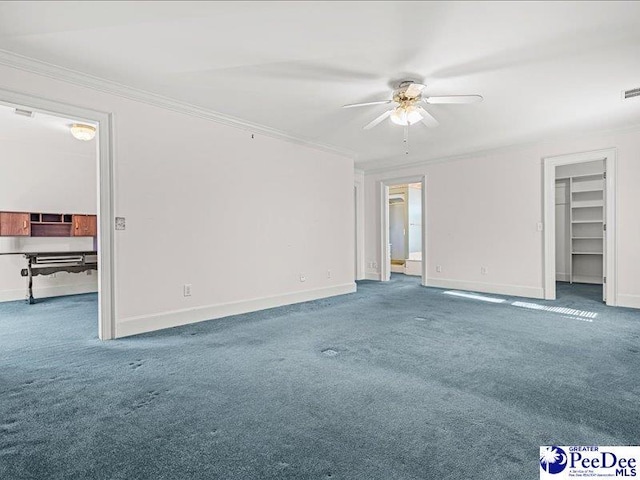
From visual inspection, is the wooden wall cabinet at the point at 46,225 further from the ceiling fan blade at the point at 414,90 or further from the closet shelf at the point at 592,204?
the closet shelf at the point at 592,204

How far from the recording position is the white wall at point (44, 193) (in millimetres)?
5555

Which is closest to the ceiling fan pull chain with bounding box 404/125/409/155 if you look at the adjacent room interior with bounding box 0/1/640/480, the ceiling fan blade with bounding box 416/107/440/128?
the adjacent room interior with bounding box 0/1/640/480

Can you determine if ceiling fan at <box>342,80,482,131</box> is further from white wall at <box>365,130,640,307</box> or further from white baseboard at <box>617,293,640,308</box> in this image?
white baseboard at <box>617,293,640,308</box>

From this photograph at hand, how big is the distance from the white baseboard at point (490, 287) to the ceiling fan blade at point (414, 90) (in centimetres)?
382

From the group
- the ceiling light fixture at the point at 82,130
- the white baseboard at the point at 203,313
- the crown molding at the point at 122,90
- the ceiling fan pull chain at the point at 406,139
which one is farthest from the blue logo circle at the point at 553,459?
the ceiling light fixture at the point at 82,130

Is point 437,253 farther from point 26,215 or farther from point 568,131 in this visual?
point 26,215

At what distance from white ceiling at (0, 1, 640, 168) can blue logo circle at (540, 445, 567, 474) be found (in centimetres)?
245

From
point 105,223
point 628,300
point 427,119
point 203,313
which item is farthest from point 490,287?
point 105,223

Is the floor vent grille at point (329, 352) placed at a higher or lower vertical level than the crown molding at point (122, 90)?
lower

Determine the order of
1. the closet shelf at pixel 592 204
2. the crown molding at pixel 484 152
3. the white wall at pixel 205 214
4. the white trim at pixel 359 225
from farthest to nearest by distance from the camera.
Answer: the white trim at pixel 359 225, the closet shelf at pixel 592 204, the crown molding at pixel 484 152, the white wall at pixel 205 214

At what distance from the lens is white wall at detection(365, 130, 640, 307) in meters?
4.58

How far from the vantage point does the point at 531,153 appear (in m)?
5.34

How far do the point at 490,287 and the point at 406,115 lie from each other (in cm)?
369

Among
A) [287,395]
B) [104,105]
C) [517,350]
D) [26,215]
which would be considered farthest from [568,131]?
[26,215]
